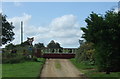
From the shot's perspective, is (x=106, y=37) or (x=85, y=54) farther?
(x=85, y=54)

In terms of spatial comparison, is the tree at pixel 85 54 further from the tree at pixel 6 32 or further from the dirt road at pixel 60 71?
the tree at pixel 6 32

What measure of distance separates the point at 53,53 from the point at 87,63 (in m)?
28.1

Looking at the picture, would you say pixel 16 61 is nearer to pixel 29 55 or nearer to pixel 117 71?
pixel 29 55

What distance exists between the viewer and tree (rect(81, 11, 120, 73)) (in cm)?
2403

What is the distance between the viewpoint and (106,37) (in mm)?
24203

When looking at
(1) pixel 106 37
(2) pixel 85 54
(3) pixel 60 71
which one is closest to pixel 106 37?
(1) pixel 106 37

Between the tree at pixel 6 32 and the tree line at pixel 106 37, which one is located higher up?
the tree at pixel 6 32

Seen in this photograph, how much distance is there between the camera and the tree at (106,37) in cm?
2403

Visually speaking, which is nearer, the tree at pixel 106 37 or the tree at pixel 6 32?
the tree at pixel 106 37

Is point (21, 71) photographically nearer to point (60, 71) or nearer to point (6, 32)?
point (60, 71)

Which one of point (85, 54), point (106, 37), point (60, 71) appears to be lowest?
point (60, 71)

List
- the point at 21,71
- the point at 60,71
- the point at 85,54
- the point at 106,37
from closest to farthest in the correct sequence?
1. the point at 106,37
2. the point at 21,71
3. the point at 60,71
4. the point at 85,54

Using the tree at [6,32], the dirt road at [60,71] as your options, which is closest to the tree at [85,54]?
the dirt road at [60,71]

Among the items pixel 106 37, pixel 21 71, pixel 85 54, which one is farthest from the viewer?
pixel 85 54
